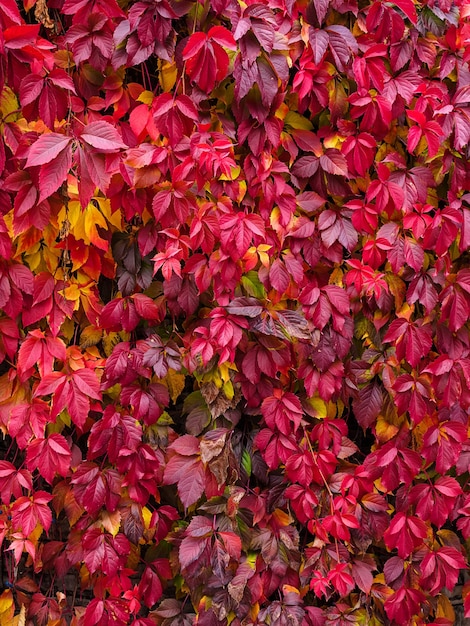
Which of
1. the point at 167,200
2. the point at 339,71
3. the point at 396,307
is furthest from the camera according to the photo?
the point at 396,307

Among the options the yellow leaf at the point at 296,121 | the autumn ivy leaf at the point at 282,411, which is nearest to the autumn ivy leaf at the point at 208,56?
the yellow leaf at the point at 296,121

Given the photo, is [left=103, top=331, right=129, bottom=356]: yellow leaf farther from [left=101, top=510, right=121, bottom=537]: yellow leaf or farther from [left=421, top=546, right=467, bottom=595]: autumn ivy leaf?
[left=421, top=546, right=467, bottom=595]: autumn ivy leaf

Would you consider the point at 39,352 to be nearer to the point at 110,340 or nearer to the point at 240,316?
the point at 110,340

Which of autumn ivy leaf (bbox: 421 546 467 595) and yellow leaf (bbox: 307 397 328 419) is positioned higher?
yellow leaf (bbox: 307 397 328 419)

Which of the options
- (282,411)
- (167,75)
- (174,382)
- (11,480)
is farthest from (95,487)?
(167,75)

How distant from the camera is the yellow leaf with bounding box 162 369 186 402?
1.76 m

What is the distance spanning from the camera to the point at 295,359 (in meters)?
1.79

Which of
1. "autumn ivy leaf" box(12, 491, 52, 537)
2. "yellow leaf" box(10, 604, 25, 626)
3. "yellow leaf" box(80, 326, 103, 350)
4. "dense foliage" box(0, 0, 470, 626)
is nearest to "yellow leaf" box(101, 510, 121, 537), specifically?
"dense foliage" box(0, 0, 470, 626)

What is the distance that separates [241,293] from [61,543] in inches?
32.6

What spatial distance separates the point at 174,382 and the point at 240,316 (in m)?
0.28

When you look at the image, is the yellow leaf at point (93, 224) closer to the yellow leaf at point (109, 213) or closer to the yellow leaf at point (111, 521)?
the yellow leaf at point (109, 213)

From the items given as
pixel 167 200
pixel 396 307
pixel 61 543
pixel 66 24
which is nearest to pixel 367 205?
pixel 396 307

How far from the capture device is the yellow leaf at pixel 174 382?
176 cm

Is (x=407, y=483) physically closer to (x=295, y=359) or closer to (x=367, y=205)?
(x=295, y=359)
